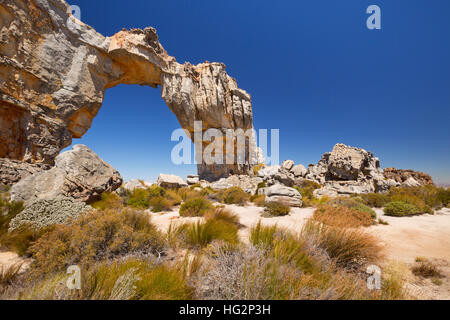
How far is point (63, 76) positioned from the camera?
11.6m

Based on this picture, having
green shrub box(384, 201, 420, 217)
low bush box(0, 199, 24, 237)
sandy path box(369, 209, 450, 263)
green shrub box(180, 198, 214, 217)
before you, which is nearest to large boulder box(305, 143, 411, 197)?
green shrub box(384, 201, 420, 217)

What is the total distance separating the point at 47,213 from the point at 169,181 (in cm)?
992

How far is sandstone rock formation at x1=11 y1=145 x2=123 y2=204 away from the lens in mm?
3820

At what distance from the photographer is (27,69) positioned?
981 centimetres

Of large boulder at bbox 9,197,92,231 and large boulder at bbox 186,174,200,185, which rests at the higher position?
large boulder at bbox 186,174,200,185

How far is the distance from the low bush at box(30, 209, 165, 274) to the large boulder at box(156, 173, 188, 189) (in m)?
10.4

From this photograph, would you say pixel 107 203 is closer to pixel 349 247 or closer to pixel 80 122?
pixel 349 247

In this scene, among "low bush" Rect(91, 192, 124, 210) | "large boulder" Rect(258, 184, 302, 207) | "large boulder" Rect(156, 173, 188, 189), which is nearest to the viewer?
"low bush" Rect(91, 192, 124, 210)

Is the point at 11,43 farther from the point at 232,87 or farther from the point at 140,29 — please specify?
the point at 232,87

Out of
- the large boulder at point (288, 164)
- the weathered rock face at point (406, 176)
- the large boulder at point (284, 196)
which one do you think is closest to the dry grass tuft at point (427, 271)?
the large boulder at point (284, 196)

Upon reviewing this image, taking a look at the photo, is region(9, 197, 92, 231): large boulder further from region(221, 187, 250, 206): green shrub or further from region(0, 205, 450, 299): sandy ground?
region(221, 187, 250, 206): green shrub

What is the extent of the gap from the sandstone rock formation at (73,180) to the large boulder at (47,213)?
0.65 m

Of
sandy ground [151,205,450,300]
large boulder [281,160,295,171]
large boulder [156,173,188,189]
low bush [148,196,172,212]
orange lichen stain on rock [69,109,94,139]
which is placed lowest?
sandy ground [151,205,450,300]
